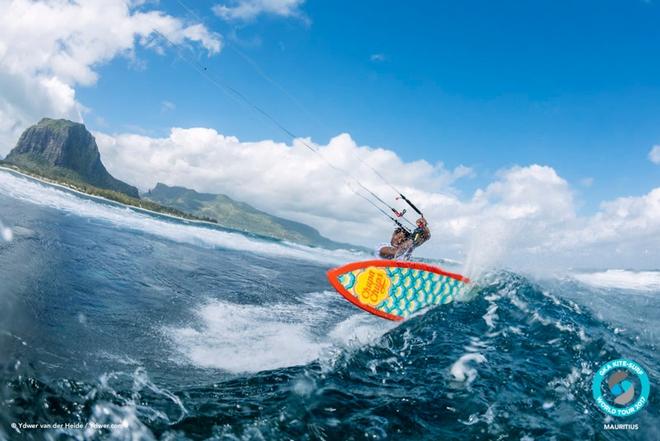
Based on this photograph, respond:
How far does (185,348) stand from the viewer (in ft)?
28.2

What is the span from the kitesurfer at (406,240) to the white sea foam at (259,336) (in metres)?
2.80

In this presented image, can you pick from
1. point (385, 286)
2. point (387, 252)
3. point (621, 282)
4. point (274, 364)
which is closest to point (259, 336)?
point (274, 364)

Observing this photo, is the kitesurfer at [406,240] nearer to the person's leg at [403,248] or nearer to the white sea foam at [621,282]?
the person's leg at [403,248]

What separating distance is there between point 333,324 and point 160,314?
613 cm

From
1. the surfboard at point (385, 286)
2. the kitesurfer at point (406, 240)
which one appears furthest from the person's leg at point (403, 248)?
the surfboard at point (385, 286)

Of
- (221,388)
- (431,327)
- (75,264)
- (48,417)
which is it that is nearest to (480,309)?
(431,327)

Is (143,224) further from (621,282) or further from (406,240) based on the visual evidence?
(621,282)

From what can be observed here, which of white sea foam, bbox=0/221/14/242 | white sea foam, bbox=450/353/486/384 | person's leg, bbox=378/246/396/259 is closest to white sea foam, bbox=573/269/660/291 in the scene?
person's leg, bbox=378/246/396/259

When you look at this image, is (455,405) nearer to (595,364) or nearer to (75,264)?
(595,364)

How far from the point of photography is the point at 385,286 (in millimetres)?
13266

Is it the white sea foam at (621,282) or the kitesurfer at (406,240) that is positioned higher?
the white sea foam at (621,282)

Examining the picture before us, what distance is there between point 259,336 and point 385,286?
206 inches

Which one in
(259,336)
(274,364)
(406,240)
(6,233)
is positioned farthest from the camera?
(6,233)

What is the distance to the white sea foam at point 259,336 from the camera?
832cm
